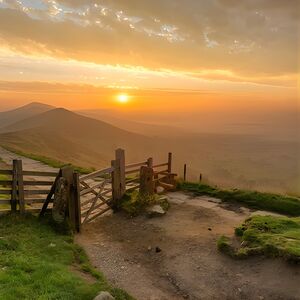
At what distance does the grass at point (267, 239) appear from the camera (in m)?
9.61

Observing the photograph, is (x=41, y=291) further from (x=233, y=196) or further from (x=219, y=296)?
(x=233, y=196)

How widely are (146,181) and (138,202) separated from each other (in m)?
1.36

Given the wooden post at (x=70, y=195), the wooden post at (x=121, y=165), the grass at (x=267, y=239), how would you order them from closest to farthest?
1. the grass at (x=267, y=239)
2. the wooden post at (x=70, y=195)
3. the wooden post at (x=121, y=165)

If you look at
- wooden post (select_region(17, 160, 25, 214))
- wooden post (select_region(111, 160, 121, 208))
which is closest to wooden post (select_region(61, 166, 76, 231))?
wooden post (select_region(17, 160, 25, 214))

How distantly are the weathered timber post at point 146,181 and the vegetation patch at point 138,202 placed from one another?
1.09 ft

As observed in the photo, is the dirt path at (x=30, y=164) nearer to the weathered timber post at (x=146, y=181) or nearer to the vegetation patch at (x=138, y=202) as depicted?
the weathered timber post at (x=146, y=181)

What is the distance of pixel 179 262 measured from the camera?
10312mm

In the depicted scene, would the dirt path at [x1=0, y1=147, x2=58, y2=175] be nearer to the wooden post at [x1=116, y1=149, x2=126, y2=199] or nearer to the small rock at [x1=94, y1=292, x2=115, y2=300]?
the wooden post at [x1=116, y1=149, x2=126, y2=199]

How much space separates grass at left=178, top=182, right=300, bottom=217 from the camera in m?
15.7

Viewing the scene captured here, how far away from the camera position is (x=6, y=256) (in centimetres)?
895

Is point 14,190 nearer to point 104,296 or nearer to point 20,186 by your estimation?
point 20,186

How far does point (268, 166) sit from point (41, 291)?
607ft

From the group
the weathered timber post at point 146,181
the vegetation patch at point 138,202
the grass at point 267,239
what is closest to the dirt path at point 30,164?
the weathered timber post at point 146,181

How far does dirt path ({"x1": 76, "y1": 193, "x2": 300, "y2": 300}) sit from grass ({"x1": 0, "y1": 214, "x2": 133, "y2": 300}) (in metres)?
0.71
